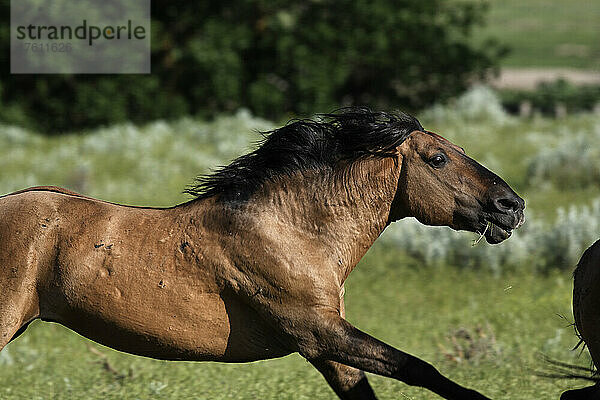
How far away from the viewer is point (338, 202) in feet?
14.1

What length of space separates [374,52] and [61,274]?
15.1 metres

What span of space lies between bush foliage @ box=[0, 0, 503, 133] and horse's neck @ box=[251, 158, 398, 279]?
1411 cm

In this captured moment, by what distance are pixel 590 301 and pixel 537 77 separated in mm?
25334

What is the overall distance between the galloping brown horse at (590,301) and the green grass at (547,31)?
2216cm

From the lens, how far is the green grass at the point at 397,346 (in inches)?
232

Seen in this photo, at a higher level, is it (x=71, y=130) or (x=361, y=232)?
(x=361, y=232)

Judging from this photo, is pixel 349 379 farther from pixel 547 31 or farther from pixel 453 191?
pixel 547 31

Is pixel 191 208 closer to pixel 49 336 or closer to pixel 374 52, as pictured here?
pixel 49 336

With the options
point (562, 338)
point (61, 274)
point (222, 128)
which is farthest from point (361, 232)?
point (222, 128)

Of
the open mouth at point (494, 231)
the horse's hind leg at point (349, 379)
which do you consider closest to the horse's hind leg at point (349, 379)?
the horse's hind leg at point (349, 379)

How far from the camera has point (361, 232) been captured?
14.2 feet

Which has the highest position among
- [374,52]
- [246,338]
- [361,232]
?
[361,232]

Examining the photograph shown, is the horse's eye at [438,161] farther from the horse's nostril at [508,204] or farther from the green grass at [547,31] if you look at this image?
the green grass at [547,31]

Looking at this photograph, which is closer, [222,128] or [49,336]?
[49,336]
